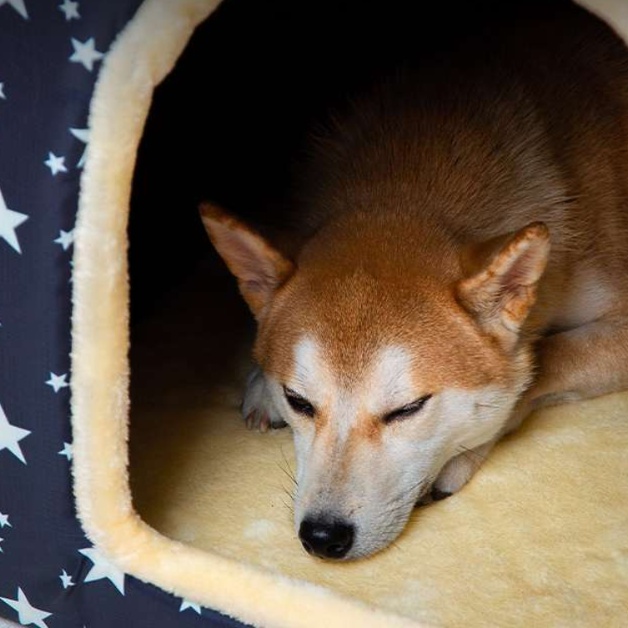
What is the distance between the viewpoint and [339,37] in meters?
3.34

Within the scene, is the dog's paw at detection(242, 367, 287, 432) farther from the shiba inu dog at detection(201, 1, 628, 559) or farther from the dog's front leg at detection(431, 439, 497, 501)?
the dog's front leg at detection(431, 439, 497, 501)

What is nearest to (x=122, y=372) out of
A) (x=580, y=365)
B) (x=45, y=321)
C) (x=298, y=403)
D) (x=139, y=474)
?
(x=45, y=321)

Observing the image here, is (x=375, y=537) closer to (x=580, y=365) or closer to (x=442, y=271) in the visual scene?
(x=442, y=271)

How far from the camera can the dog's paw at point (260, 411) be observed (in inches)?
103

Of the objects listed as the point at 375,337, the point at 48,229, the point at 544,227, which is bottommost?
the point at 375,337

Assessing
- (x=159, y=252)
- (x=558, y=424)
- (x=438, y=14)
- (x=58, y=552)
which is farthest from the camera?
(x=159, y=252)

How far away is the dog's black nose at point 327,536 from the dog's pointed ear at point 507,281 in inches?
21.4

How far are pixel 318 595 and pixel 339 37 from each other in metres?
2.04

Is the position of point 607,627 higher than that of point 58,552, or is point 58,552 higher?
point 58,552

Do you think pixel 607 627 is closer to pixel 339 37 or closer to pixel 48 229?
pixel 48 229

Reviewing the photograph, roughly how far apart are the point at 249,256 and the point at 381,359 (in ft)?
1.43

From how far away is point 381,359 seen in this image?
2.05m

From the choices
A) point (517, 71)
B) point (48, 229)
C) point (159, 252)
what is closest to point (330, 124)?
point (517, 71)

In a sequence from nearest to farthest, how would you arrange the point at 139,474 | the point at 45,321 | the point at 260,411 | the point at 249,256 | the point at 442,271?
the point at 45,321
the point at 442,271
the point at 249,256
the point at 139,474
the point at 260,411
